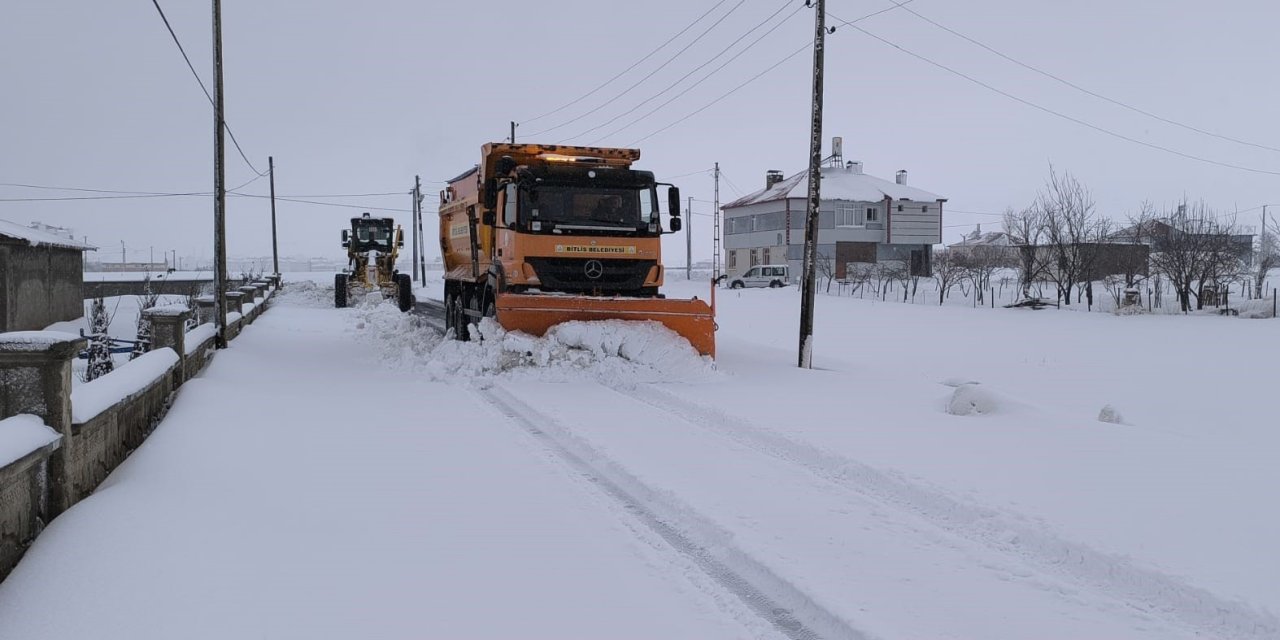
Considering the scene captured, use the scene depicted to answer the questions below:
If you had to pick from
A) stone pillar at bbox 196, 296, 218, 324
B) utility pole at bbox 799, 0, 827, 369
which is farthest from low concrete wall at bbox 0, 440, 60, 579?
utility pole at bbox 799, 0, 827, 369

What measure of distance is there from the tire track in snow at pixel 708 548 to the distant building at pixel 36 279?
748 inches

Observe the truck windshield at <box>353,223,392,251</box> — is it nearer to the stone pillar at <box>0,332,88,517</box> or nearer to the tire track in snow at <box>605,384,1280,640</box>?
the tire track in snow at <box>605,384,1280,640</box>

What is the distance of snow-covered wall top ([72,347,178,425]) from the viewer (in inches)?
221

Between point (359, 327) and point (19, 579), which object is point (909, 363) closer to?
point (359, 327)

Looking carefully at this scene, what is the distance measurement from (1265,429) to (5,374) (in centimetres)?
1346

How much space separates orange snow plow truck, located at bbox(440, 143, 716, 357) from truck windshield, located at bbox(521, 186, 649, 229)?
1 cm

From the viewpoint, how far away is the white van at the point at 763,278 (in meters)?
52.5

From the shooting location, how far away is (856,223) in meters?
58.9

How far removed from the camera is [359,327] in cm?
2031

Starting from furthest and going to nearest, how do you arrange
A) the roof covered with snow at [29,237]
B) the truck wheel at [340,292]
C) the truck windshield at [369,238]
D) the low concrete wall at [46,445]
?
the truck windshield at [369,238] → the truck wheel at [340,292] → the roof covered with snow at [29,237] → the low concrete wall at [46,445]

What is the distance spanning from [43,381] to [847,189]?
58.2m

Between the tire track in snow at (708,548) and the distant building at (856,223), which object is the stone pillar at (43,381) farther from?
the distant building at (856,223)

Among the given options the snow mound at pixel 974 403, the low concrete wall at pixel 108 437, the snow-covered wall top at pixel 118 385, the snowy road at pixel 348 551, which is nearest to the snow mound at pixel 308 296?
the snow-covered wall top at pixel 118 385

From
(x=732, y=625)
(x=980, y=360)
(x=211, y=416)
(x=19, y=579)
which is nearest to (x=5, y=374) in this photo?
(x=19, y=579)
